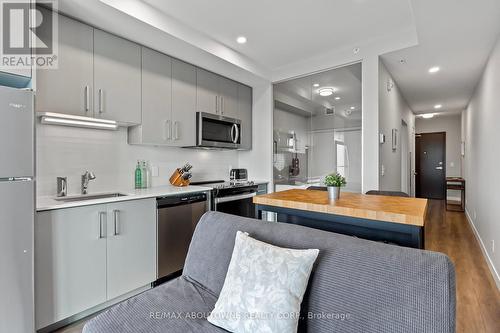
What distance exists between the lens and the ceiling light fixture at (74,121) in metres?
2.10

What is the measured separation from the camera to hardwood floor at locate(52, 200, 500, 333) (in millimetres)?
1946

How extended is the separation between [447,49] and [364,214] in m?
2.46

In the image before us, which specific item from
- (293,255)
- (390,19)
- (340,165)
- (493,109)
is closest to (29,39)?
(293,255)

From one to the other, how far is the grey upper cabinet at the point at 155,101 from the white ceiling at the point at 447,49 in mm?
2454

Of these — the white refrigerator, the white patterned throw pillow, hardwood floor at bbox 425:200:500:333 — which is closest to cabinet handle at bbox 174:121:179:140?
the white refrigerator

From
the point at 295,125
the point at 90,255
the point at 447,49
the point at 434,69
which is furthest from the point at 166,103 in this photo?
the point at 434,69

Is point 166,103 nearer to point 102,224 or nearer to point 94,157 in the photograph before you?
point 94,157

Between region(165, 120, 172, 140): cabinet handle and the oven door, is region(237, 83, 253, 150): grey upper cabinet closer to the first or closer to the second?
the oven door

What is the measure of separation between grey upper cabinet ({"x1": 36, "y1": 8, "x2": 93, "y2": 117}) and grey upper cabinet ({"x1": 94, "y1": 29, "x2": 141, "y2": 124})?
0.07m

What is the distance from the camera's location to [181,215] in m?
2.66

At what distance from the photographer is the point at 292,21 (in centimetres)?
257

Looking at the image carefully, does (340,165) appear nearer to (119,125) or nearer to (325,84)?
(325,84)

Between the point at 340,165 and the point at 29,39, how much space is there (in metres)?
3.38

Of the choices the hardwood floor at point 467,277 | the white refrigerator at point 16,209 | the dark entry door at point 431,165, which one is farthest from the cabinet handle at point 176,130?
the dark entry door at point 431,165
